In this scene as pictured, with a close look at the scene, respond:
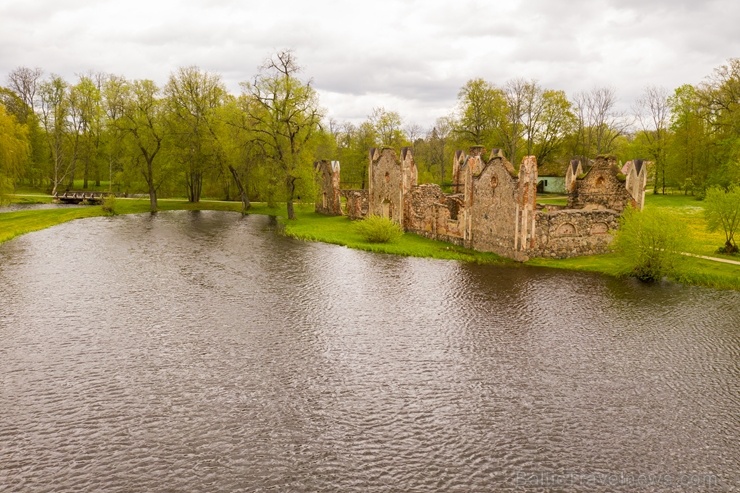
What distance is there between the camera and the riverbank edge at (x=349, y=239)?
24266 mm

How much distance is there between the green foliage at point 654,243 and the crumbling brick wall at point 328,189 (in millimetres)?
32331

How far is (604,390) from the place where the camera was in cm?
1294

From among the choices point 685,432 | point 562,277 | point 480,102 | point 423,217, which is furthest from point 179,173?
point 685,432

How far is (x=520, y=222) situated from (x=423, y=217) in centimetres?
1050

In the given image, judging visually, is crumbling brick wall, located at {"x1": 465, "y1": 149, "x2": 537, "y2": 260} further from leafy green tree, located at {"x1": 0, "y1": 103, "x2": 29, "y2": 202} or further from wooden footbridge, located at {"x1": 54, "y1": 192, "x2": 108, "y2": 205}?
wooden footbridge, located at {"x1": 54, "y1": 192, "x2": 108, "y2": 205}

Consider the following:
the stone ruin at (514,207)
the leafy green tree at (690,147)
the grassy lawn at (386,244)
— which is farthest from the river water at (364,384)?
the leafy green tree at (690,147)

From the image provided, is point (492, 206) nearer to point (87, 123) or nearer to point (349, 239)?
point (349, 239)

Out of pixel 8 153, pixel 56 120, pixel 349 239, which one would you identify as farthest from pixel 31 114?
pixel 349 239

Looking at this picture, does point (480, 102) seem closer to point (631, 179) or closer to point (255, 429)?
point (631, 179)

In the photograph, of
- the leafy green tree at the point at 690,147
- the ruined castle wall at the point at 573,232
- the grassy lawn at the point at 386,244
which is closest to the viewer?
the ruined castle wall at the point at 573,232

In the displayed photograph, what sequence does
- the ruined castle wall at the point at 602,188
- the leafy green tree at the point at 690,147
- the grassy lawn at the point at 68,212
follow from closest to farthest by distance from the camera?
the ruined castle wall at the point at 602,188
the grassy lawn at the point at 68,212
the leafy green tree at the point at 690,147

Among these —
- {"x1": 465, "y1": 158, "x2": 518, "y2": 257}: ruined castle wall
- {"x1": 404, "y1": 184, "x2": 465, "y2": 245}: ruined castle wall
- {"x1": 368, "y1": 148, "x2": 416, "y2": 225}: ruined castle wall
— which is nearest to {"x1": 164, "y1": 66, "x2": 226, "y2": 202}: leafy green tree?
{"x1": 368, "y1": 148, "x2": 416, "y2": 225}: ruined castle wall

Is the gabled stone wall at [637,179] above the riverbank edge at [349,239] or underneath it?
above

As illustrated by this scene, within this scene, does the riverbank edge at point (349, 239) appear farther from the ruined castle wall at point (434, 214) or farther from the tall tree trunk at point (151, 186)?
the tall tree trunk at point (151, 186)
